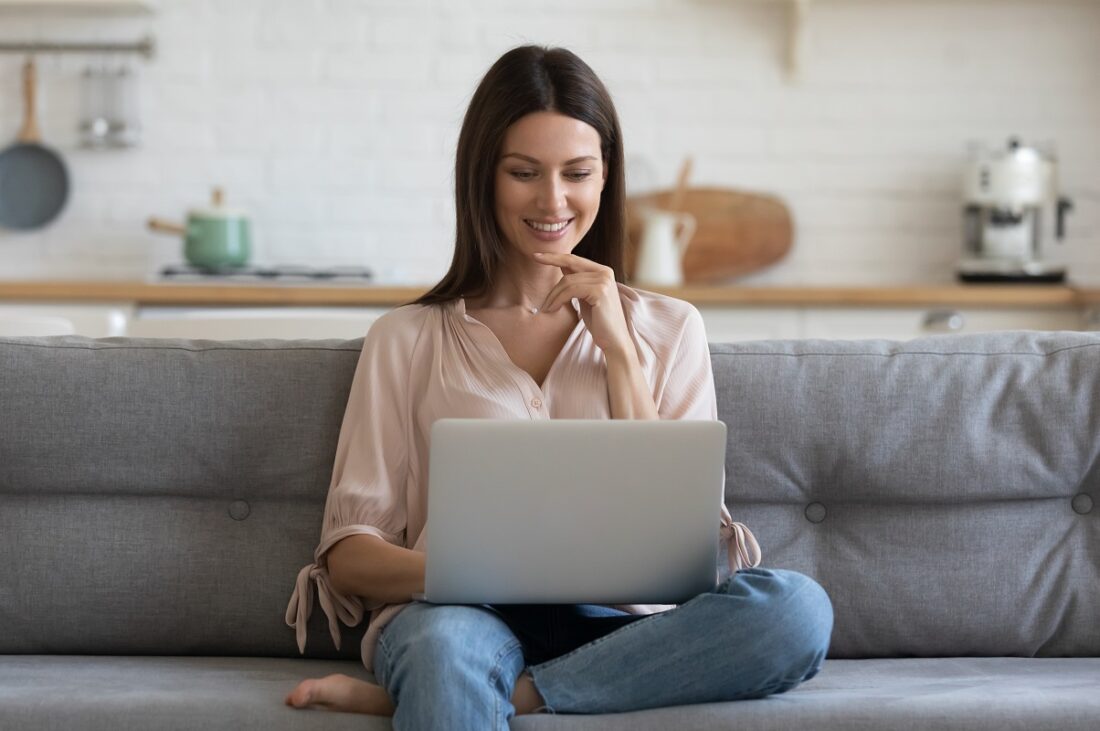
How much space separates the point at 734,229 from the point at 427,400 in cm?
255

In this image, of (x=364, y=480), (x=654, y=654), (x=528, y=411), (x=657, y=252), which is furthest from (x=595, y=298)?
(x=657, y=252)

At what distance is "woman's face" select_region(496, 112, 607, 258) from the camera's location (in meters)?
2.00

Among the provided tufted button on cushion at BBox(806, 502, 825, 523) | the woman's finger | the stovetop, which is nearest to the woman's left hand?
the woman's finger

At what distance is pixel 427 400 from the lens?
1.93m

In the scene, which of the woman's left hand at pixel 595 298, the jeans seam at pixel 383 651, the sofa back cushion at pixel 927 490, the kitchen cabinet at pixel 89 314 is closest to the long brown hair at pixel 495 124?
the woman's left hand at pixel 595 298

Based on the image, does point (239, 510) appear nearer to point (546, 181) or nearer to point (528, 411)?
point (528, 411)

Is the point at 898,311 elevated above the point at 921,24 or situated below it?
below

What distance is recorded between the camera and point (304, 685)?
5.29 ft

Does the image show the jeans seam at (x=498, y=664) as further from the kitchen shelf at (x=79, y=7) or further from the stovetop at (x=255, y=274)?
the kitchen shelf at (x=79, y=7)

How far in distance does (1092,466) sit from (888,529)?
0.31 meters

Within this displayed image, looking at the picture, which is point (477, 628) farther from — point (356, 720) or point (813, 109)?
point (813, 109)

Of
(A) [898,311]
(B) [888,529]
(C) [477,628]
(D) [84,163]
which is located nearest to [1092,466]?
(B) [888,529]

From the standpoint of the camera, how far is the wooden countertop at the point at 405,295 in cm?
367

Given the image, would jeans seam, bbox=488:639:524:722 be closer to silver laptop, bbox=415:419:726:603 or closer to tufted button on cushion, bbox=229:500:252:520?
Answer: silver laptop, bbox=415:419:726:603
